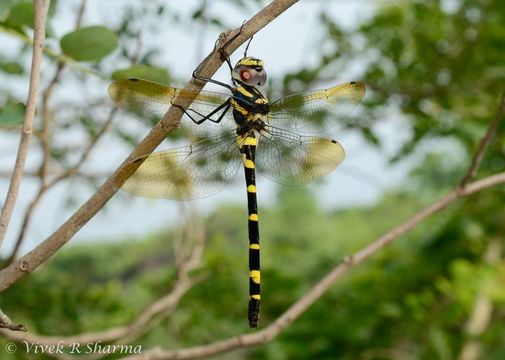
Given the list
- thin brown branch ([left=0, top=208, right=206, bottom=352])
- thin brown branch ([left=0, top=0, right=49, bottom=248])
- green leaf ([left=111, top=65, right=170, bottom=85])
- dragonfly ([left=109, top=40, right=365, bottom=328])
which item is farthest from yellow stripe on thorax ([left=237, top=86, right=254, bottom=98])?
thin brown branch ([left=0, top=208, right=206, bottom=352])

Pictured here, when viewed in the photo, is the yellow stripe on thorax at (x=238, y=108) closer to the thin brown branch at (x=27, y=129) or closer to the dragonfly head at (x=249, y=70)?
the dragonfly head at (x=249, y=70)

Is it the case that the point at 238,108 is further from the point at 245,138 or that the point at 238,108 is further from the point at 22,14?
the point at 22,14

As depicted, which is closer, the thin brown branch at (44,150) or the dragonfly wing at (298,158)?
the thin brown branch at (44,150)

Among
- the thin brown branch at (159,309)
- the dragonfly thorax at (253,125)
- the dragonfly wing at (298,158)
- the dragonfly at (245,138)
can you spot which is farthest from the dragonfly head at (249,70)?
the thin brown branch at (159,309)

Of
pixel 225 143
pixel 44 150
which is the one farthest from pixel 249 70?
pixel 44 150

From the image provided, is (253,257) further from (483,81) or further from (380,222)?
(380,222)
